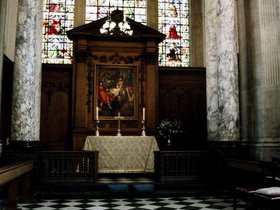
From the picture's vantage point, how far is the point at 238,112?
9.92 metres

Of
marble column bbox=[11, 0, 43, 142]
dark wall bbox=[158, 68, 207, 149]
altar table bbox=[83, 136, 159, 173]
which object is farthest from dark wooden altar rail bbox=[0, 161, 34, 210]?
dark wall bbox=[158, 68, 207, 149]

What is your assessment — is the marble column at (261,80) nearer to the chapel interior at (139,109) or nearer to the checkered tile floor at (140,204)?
the chapel interior at (139,109)

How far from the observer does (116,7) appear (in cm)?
1672

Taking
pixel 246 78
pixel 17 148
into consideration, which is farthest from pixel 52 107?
pixel 246 78

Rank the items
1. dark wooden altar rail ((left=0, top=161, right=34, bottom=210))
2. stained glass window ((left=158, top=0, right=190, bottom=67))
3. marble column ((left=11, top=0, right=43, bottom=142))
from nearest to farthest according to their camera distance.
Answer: dark wooden altar rail ((left=0, top=161, right=34, bottom=210))
marble column ((left=11, top=0, right=43, bottom=142))
stained glass window ((left=158, top=0, right=190, bottom=67))

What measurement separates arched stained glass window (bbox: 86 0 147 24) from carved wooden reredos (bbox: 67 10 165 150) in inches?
106

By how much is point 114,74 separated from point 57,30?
12.7 feet

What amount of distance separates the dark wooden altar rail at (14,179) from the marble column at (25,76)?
2.97ft

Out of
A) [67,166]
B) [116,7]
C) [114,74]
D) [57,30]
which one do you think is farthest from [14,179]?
[116,7]

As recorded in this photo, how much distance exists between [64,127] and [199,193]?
6216 millimetres

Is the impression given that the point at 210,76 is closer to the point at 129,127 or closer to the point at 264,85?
the point at 264,85

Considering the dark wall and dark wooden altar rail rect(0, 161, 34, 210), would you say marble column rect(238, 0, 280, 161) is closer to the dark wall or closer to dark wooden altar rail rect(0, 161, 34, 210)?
the dark wall

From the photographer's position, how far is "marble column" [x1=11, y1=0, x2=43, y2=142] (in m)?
9.16

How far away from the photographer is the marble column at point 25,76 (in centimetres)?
916
